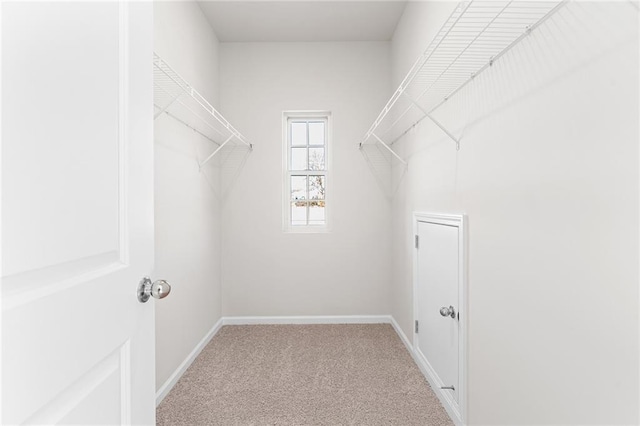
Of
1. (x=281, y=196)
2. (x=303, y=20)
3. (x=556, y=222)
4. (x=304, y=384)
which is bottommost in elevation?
(x=304, y=384)

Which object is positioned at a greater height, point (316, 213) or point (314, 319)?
point (316, 213)

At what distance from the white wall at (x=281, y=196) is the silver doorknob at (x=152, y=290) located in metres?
2.57

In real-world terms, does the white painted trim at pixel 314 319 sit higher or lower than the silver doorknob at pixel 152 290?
lower

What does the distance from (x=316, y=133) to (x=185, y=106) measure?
152 centimetres

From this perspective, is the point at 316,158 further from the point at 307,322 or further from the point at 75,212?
the point at 75,212

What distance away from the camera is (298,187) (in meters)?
3.60

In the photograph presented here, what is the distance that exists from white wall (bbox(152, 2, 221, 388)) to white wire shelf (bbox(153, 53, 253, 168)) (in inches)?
3.0

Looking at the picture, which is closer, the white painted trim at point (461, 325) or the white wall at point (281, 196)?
the white painted trim at point (461, 325)

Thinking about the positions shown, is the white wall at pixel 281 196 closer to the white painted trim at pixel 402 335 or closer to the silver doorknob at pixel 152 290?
the white painted trim at pixel 402 335

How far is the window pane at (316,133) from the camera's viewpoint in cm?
358

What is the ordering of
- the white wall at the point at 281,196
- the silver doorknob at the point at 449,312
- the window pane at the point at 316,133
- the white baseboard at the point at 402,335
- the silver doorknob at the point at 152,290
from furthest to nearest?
the window pane at the point at 316,133 < the white wall at the point at 281,196 < the white baseboard at the point at 402,335 < the silver doorknob at the point at 449,312 < the silver doorknob at the point at 152,290

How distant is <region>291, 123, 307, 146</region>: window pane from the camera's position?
359cm

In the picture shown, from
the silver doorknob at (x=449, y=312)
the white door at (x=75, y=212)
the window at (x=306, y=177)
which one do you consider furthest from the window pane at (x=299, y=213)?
the white door at (x=75, y=212)

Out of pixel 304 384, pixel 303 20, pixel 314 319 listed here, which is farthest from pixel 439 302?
pixel 303 20
